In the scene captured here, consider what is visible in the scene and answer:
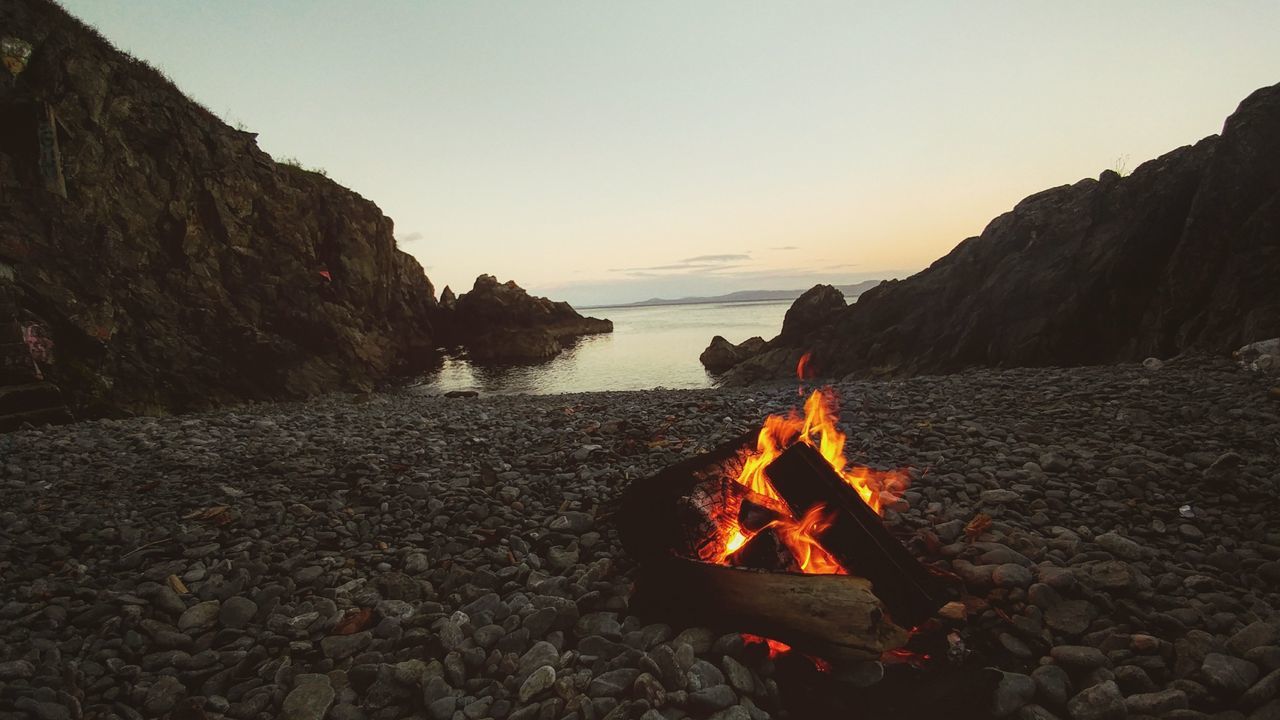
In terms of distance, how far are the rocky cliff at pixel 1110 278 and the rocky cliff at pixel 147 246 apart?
2517 centimetres

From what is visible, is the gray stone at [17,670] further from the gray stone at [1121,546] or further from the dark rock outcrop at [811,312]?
the dark rock outcrop at [811,312]

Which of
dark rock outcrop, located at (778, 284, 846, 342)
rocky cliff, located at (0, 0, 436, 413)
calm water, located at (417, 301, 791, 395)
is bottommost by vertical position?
calm water, located at (417, 301, 791, 395)

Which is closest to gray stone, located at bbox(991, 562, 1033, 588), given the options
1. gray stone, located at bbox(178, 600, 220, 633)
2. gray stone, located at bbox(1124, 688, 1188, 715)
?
gray stone, located at bbox(1124, 688, 1188, 715)

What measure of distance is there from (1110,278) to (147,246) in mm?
32653

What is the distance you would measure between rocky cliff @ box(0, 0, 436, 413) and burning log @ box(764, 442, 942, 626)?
16.4 m

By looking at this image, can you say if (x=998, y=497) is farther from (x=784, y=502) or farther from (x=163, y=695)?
(x=163, y=695)

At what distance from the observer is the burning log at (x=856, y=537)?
3.56 meters

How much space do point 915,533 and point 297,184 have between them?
38833mm

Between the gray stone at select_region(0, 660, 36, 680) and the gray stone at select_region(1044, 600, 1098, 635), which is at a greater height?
the gray stone at select_region(0, 660, 36, 680)

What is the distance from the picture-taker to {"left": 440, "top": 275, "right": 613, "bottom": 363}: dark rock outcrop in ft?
154

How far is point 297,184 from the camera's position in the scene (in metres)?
32.7

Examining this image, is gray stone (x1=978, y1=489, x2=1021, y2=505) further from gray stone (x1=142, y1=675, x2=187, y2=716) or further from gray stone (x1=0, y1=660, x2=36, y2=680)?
gray stone (x1=0, y1=660, x2=36, y2=680)

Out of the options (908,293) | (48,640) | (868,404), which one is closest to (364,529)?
(48,640)

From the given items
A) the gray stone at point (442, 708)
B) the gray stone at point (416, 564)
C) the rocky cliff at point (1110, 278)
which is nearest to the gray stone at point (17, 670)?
the gray stone at point (416, 564)
